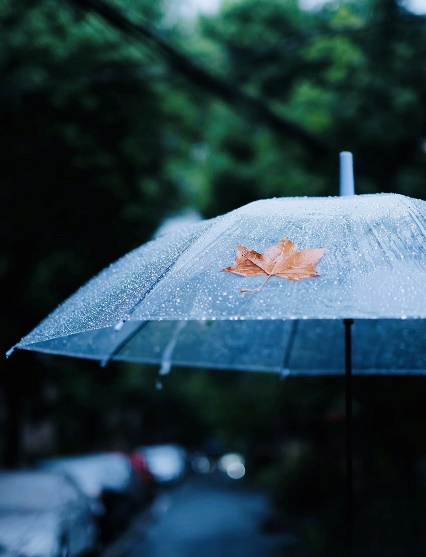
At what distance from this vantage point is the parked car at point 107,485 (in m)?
11.0

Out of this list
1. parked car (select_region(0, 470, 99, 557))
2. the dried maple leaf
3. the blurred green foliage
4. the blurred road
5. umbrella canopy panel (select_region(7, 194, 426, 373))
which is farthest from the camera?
the blurred road

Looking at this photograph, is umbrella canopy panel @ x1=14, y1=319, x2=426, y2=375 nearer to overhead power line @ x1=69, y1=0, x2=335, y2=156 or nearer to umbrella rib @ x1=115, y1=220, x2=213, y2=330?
umbrella rib @ x1=115, y1=220, x2=213, y2=330

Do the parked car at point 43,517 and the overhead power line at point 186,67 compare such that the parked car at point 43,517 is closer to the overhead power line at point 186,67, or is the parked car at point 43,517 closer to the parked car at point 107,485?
the parked car at point 107,485

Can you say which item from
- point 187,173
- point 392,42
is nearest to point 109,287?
point 392,42

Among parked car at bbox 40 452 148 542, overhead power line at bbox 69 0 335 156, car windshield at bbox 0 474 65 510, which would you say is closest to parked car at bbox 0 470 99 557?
car windshield at bbox 0 474 65 510

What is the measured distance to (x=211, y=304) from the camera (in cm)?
261

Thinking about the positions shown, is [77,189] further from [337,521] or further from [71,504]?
[337,521]

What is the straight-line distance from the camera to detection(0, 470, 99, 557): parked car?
20.0 feet

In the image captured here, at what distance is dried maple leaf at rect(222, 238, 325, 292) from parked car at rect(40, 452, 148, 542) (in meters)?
7.95

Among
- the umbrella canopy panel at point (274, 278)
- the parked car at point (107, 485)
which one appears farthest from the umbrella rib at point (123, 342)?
the parked car at point (107, 485)

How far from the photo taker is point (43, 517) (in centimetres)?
699

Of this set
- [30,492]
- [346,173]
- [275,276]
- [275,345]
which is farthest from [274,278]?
[30,492]

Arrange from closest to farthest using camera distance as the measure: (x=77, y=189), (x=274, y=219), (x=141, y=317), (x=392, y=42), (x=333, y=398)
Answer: (x=141, y=317), (x=274, y=219), (x=392, y=42), (x=77, y=189), (x=333, y=398)

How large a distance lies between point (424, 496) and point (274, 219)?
30.6 feet
